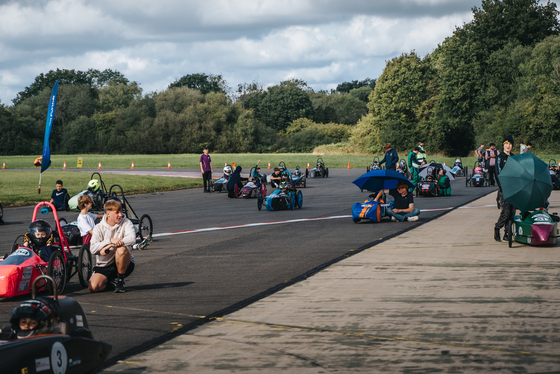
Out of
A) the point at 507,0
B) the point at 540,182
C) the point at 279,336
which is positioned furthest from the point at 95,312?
the point at 507,0

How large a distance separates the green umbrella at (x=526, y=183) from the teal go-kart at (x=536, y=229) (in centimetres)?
22

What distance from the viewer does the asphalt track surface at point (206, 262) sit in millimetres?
6332

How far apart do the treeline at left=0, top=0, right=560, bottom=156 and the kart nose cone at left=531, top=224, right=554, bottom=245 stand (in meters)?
58.2

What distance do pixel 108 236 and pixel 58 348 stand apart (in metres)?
4.01

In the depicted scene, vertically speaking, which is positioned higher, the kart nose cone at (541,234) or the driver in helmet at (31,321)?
the driver in helmet at (31,321)

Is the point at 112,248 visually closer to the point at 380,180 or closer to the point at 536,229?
the point at 536,229

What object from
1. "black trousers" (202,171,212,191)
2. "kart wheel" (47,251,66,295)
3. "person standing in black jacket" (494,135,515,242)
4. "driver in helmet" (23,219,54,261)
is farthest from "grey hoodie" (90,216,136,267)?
"black trousers" (202,171,212,191)

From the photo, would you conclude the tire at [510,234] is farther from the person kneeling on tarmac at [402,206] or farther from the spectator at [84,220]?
the spectator at [84,220]

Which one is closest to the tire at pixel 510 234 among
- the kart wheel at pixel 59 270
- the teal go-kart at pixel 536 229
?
the teal go-kart at pixel 536 229

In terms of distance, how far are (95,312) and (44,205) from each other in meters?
2.67

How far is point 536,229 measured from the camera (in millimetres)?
10727

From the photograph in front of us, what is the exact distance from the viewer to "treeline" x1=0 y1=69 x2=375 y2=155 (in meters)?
101

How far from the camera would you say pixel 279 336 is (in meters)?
5.66

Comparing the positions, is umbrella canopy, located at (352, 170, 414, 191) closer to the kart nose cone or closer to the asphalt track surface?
the asphalt track surface
